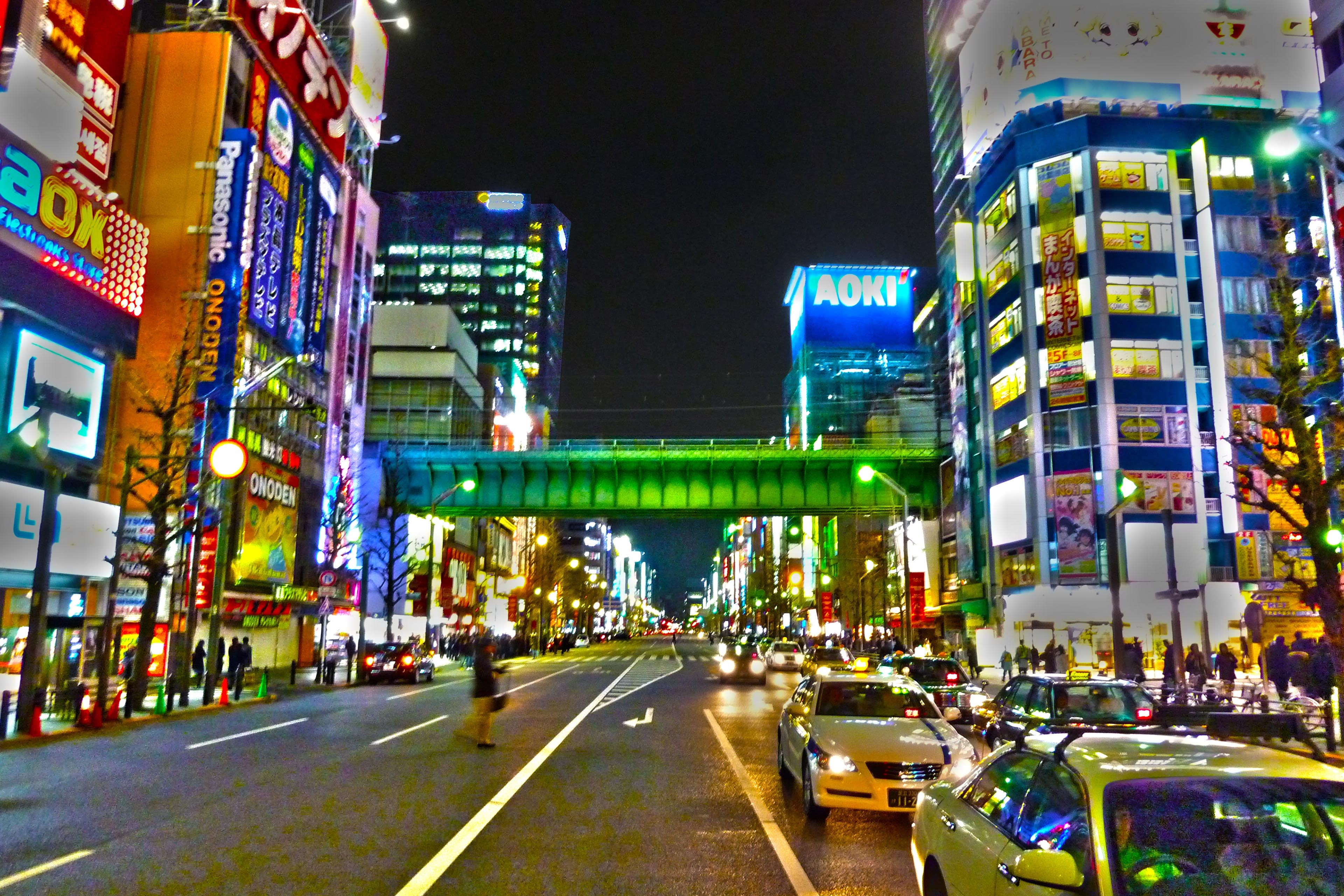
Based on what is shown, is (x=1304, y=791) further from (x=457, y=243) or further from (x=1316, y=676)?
(x=457, y=243)

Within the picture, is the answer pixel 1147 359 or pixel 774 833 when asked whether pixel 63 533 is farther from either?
pixel 1147 359

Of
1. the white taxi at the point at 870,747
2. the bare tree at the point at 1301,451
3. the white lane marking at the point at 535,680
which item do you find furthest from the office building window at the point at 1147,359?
the white taxi at the point at 870,747

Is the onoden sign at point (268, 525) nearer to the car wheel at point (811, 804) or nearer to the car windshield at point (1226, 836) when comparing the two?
the car wheel at point (811, 804)

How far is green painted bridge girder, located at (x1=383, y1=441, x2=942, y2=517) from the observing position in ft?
161

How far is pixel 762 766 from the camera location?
49.0 ft

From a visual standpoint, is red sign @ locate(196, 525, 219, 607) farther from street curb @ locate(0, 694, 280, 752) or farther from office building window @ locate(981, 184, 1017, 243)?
office building window @ locate(981, 184, 1017, 243)

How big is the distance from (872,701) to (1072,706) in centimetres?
342

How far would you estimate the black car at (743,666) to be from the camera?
3875cm

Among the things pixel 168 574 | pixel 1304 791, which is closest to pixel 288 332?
pixel 168 574

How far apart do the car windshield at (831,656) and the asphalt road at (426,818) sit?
18557mm

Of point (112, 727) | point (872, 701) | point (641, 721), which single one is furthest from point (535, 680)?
point (872, 701)

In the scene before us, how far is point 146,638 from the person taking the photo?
25.6 m

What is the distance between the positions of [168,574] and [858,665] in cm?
2375

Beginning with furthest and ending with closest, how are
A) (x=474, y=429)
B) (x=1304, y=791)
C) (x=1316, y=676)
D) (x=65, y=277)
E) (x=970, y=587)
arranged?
(x=474, y=429)
(x=970, y=587)
(x=65, y=277)
(x=1316, y=676)
(x=1304, y=791)
